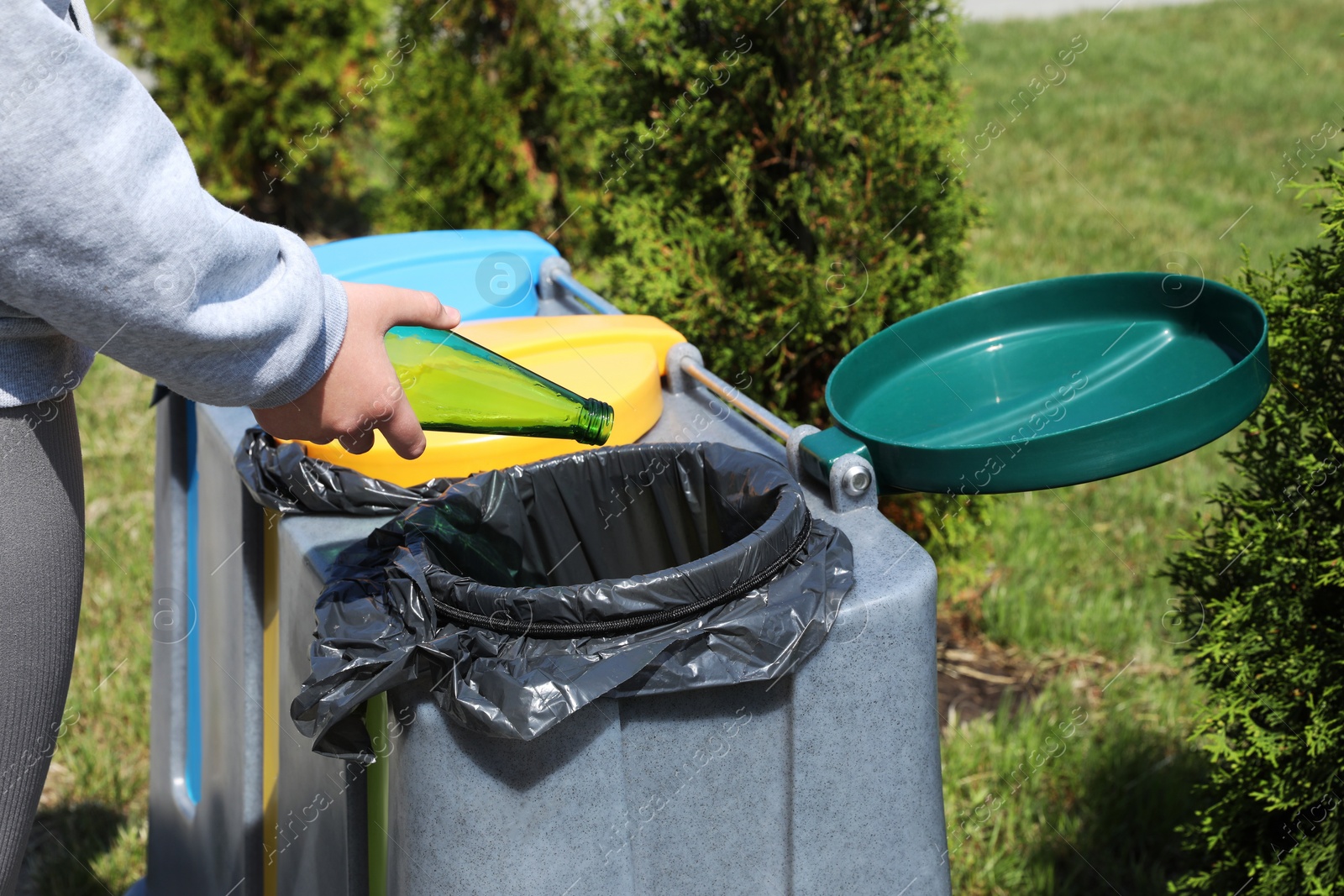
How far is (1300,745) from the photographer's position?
5.94 feet

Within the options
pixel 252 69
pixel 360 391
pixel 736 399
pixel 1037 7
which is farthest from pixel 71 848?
pixel 1037 7

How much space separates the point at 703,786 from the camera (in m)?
1.39

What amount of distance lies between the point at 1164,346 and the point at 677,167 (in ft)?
4.71

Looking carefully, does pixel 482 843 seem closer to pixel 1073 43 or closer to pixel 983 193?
pixel 983 193

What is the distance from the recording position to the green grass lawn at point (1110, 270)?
102 inches

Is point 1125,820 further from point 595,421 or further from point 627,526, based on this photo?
point 595,421

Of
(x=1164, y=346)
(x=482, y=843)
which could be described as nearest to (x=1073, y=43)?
(x=1164, y=346)

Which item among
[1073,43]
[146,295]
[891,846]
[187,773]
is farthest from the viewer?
[1073,43]

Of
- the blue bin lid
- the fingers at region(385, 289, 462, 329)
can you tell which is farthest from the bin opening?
the blue bin lid

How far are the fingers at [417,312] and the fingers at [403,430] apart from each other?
0.09 meters

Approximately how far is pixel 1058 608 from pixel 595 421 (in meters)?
2.20

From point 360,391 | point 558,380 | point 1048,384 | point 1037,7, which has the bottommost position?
point 1037,7

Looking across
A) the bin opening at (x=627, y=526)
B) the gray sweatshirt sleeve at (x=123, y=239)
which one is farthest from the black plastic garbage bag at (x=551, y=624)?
the gray sweatshirt sleeve at (x=123, y=239)

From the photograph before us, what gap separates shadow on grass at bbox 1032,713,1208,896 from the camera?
2469 millimetres
